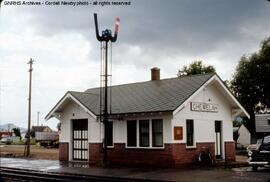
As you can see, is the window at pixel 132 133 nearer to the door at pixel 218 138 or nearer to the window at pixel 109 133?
the window at pixel 109 133

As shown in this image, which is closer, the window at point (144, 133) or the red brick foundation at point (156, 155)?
the red brick foundation at point (156, 155)

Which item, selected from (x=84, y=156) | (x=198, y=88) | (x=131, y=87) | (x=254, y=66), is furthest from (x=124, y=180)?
(x=254, y=66)

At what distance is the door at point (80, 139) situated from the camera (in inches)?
1019

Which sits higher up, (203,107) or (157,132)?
(203,107)

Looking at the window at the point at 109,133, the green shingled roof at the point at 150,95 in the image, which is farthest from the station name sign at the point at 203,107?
the window at the point at 109,133

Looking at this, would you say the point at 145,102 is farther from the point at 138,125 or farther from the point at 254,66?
the point at 254,66

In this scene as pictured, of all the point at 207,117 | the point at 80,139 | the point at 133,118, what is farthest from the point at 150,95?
the point at 80,139

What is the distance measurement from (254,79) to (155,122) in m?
28.7

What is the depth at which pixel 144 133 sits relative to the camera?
22.5m

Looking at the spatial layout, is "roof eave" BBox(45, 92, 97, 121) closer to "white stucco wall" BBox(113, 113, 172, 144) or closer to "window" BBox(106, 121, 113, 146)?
"window" BBox(106, 121, 113, 146)

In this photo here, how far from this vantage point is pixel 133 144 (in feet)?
75.3

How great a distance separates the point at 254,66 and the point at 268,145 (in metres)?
29.0

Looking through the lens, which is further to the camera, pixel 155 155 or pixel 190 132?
pixel 190 132

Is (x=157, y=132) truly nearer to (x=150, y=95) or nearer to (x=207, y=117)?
(x=150, y=95)
